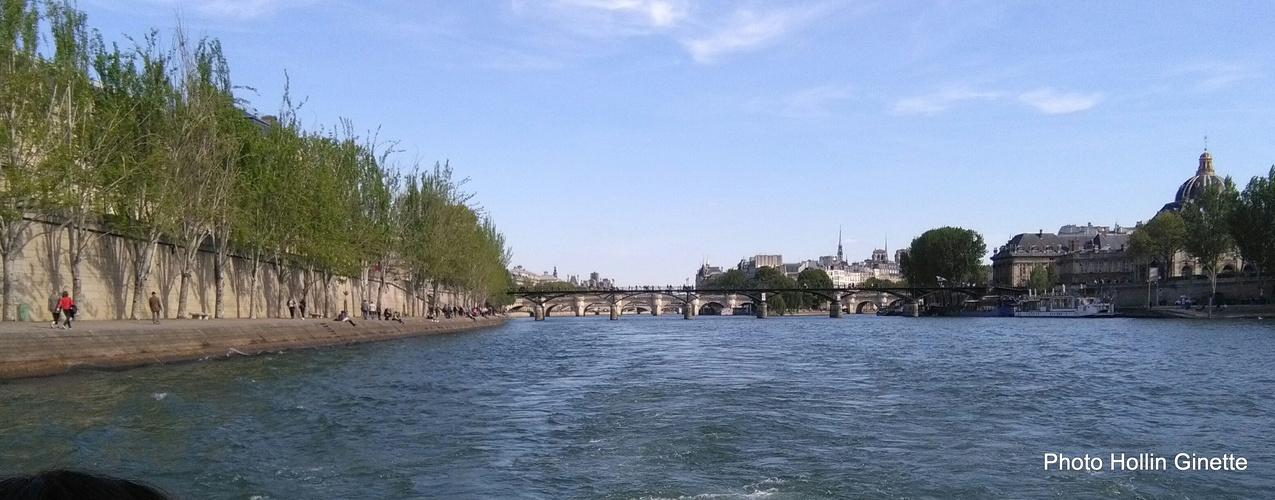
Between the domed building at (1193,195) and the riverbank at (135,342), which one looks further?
the domed building at (1193,195)

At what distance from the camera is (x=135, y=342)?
28.4 m

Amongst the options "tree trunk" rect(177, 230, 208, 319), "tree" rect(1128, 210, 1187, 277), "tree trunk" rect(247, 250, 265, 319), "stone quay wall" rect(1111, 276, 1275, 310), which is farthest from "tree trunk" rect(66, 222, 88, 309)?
"tree" rect(1128, 210, 1187, 277)

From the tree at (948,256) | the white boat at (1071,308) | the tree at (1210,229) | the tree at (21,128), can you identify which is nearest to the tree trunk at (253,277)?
the tree at (21,128)

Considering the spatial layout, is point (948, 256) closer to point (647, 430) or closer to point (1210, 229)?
point (1210, 229)

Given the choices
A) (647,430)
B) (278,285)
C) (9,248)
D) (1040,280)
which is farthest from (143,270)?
(1040,280)

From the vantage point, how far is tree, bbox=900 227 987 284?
13638cm

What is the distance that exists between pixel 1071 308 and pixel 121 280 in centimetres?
9884

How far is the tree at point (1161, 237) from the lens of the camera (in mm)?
105562

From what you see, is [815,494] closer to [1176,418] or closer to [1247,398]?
[1176,418]

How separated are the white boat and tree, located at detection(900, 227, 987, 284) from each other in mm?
15215

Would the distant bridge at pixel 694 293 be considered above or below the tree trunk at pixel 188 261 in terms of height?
below

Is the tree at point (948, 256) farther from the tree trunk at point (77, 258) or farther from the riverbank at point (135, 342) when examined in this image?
the tree trunk at point (77, 258)

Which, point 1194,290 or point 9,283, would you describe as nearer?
point 9,283

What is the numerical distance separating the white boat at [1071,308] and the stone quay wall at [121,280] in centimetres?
7945
